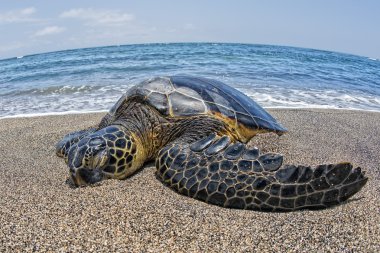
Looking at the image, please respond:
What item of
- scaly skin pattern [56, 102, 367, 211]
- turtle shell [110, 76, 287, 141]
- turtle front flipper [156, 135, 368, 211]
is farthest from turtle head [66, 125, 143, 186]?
turtle shell [110, 76, 287, 141]

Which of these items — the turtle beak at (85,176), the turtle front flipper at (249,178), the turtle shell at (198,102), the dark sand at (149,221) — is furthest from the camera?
the turtle shell at (198,102)

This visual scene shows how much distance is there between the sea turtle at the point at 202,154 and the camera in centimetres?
205

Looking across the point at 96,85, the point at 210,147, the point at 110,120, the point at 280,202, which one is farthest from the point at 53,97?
the point at 280,202

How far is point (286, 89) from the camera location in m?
9.67

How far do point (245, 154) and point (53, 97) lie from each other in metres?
7.34

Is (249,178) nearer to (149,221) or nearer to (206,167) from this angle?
(206,167)

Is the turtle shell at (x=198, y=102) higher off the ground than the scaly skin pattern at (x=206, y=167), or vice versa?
the turtle shell at (x=198, y=102)

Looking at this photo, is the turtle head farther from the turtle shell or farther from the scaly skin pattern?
the turtle shell

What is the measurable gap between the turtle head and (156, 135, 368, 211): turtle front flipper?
0.32 metres

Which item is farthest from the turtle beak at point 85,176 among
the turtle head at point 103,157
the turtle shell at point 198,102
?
the turtle shell at point 198,102

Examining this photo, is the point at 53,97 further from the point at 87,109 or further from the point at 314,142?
the point at 314,142

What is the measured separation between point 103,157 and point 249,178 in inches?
44.1

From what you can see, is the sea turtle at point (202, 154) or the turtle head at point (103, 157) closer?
the sea turtle at point (202, 154)

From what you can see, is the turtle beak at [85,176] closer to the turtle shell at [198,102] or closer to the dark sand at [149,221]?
the dark sand at [149,221]
